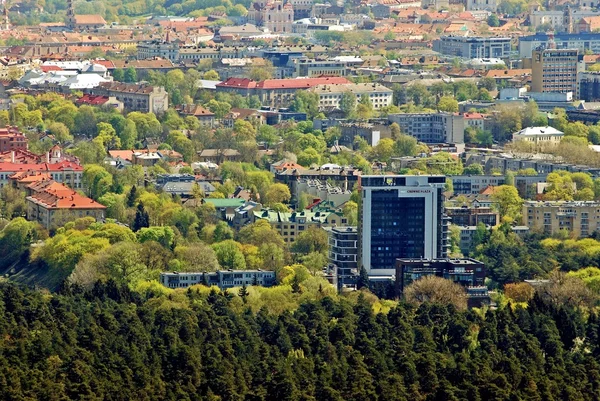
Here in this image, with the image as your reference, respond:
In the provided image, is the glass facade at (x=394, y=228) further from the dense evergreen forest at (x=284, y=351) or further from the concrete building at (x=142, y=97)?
the concrete building at (x=142, y=97)

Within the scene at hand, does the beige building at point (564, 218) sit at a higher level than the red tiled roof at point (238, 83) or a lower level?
higher

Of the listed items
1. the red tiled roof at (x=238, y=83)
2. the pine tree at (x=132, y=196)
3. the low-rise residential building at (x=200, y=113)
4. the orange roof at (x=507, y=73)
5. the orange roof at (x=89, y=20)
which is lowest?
the orange roof at (x=89, y=20)

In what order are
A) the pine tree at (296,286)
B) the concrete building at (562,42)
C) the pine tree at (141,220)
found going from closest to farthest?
the pine tree at (296,286) → the pine tree at (141,220) → the concrete building at (562,42)

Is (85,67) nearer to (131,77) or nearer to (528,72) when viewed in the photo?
(131,77)

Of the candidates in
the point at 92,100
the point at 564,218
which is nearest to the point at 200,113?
the point at 92,100

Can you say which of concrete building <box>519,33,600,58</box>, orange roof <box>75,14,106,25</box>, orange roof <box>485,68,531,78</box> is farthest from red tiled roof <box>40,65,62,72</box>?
orange roof <box>75,14,106,25</box>

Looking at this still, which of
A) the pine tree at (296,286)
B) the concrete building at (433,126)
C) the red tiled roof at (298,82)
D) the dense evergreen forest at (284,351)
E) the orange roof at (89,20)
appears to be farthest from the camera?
the orange roof at (89,20)

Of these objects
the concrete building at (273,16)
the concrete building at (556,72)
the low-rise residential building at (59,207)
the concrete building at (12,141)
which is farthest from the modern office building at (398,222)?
the concrete building at (273,16)
